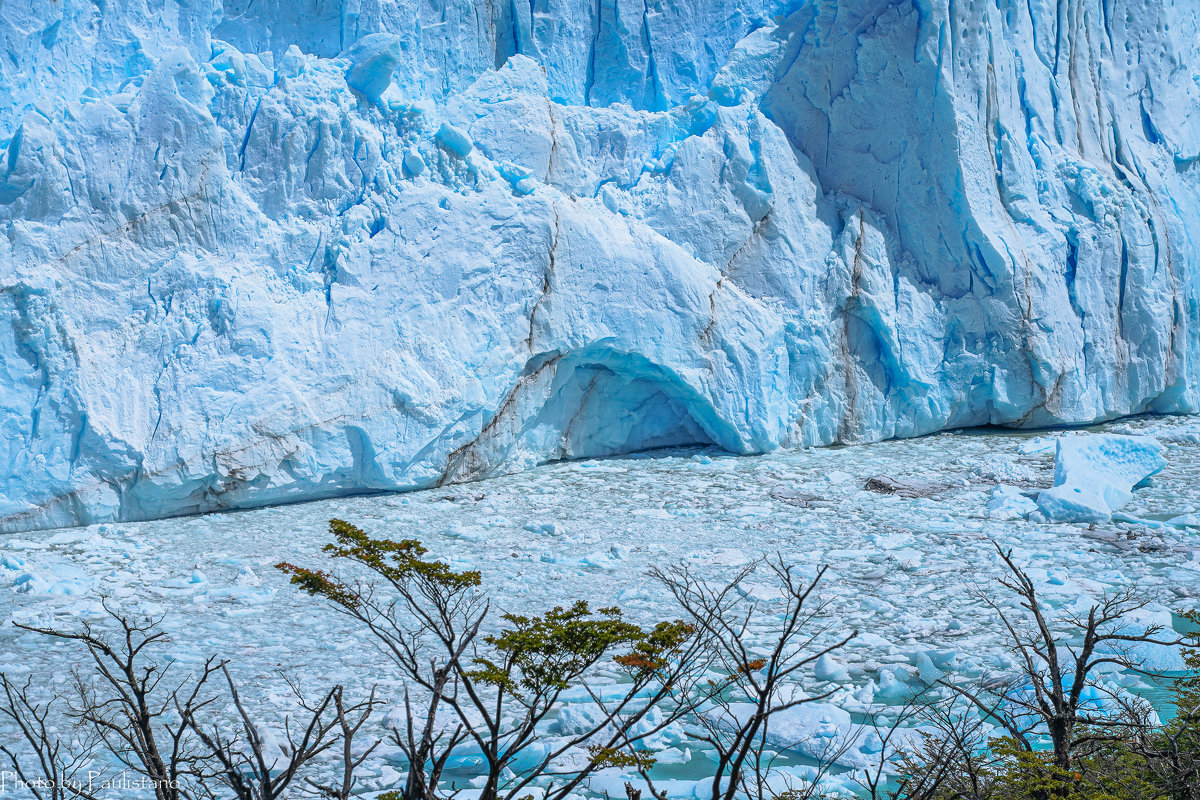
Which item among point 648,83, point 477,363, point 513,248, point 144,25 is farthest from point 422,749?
point 648,83

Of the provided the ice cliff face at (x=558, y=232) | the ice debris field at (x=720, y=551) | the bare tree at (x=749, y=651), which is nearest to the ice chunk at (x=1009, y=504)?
the ice debris field at (x=720, y=551)

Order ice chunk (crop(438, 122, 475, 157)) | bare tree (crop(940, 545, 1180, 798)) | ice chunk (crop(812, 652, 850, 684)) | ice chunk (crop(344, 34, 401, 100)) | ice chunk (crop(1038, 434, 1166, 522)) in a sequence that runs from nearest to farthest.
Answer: bare tree (crop(940, 545, 1180, 798)) < ice chunk (crop(812, 652, 850, 684)) < ice chunk (crop(1038, 434, 1166, 522)) < ice chunk (crop(344, 34, 401, 100)) < ice chunk (crop(438, 122, 475, 157))

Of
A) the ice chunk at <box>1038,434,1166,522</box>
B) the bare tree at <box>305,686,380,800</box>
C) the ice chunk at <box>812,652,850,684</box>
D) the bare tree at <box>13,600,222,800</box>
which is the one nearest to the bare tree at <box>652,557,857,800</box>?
the ice chunk at <box>812,652,850,684</box>

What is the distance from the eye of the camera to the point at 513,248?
28.4 feet

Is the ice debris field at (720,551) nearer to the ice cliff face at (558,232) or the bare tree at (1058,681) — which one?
the bare tree at (1058,681)

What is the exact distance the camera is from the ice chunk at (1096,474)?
6996 mm

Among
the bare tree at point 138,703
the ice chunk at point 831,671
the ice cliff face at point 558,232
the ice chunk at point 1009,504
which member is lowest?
the ice chunk at point 831,671

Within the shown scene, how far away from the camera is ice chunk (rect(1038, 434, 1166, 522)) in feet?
23.0

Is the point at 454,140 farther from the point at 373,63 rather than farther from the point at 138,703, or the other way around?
the point at 138,703

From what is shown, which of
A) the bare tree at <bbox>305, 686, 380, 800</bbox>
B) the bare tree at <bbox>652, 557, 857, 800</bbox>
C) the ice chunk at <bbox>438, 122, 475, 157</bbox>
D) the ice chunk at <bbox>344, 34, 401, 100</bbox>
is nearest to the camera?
the bare tree at <bbox>305, 686, 380, 800</bbox>

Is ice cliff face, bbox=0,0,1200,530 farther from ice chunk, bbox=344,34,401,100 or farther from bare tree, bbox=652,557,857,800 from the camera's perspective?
bare tree, bbox=652,557,857,800

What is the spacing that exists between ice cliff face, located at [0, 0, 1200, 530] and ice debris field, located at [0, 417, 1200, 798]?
2.24 feet

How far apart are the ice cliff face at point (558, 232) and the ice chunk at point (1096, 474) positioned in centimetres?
236

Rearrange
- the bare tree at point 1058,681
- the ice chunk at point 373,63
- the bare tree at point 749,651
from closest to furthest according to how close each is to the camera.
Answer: the bare tree at point 1058,681
the bare tree at point 749,651
the ice chunk at point 373,63
